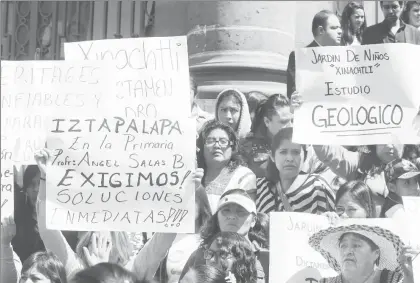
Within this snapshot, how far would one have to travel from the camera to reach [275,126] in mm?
3295

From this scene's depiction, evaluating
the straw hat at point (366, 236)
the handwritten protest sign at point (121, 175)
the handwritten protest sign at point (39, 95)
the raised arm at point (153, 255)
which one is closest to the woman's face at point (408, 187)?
the straw hat at point (366, 236)

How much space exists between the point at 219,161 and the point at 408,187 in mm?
849

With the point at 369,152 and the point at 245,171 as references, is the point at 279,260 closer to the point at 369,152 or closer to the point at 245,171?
the point at 245,171

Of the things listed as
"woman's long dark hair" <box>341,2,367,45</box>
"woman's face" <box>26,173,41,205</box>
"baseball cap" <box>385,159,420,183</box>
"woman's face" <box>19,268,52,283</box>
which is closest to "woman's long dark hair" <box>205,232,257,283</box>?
"baseball cap" <box>385,159,420,183</box>

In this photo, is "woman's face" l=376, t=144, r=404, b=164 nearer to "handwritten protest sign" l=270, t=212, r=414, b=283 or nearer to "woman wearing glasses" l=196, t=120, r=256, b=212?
"handwritten protest sign" l=270, t=212, r=414, b=283

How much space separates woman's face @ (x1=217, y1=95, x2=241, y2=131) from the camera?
10.9ft

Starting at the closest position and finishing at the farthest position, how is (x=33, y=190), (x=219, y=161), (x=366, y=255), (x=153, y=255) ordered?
(x=366, y=255)
(x=153, y=255)
(x=219, y=161)
(x=33, y=190)

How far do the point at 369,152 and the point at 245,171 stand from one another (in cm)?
56

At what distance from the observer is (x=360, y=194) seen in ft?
10.5

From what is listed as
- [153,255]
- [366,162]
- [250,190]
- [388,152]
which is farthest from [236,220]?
[388,152]

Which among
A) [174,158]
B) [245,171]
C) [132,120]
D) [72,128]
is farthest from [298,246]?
[72,128]

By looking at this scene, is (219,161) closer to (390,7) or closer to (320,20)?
(320,20)

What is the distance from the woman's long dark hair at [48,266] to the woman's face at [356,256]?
1.25 metres

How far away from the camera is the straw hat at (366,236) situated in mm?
3074
